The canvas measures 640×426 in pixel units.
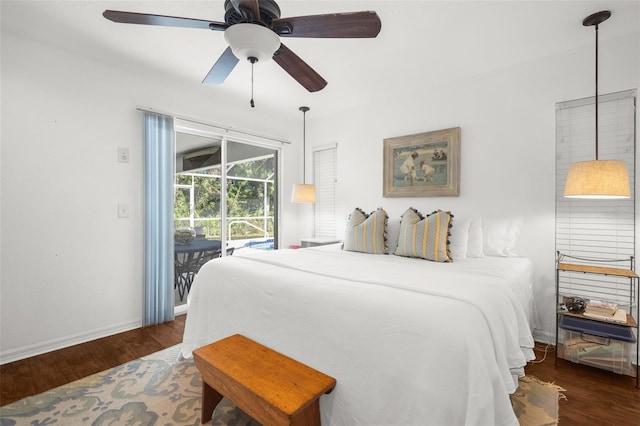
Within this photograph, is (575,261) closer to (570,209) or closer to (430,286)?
(570,209)

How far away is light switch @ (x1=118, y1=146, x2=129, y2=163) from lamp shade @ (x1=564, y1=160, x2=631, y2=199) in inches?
146

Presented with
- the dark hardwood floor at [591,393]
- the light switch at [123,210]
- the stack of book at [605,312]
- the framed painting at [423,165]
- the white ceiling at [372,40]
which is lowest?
the dark hardwood floor at [591,393]

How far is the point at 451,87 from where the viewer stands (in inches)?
124

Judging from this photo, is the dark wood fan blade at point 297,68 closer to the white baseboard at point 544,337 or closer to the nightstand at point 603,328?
the nightstand at point 603,328

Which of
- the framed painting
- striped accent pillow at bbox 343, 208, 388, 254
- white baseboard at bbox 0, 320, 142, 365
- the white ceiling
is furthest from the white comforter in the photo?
the white ceiling

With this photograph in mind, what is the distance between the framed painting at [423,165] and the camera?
313cm

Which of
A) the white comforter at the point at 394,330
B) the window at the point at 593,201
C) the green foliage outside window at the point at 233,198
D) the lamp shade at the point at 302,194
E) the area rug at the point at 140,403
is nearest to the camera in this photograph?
the white comforter at the point at 394,330

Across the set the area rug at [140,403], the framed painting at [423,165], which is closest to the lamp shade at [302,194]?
the framed painting at [423,165]

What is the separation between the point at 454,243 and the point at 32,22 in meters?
3.59

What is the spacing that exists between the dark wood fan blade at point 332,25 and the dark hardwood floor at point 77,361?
102 inches

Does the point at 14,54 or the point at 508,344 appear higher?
the point at 14,54

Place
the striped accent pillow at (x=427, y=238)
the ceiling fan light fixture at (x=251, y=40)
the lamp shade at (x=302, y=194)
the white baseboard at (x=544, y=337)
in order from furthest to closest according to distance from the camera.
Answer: the lamp shade at (x=302, y=194), the white baseboard at (x=544, y=337), the striped accent pillow at (x=427, y=238), the ceiling fan light fixture at (x=251, y=40)

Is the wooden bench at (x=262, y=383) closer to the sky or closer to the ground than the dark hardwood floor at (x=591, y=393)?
closer to the sky

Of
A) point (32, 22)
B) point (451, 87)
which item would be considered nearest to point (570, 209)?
point (451, 87)
